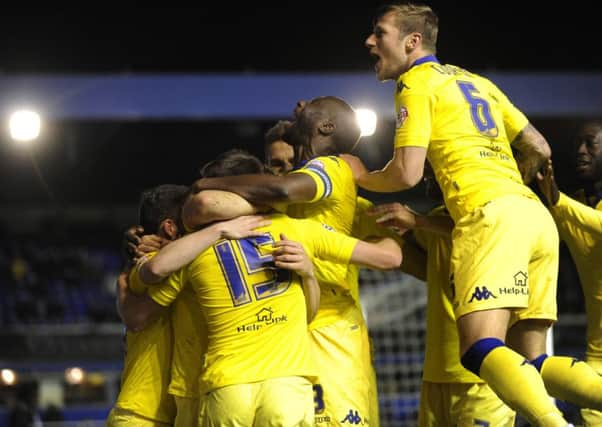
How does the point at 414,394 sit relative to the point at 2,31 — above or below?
below

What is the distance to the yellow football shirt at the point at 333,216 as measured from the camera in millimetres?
3973

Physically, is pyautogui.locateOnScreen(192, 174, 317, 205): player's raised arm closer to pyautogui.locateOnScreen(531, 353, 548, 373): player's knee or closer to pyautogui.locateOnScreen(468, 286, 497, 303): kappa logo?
pyautogui.locateOnScreen(468, 286, 497, 303): kappa logo

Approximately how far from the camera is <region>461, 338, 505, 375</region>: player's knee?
136 inches

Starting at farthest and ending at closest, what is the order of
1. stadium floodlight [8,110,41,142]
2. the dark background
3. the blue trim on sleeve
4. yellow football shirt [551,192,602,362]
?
1. the dark background
2. stadium floodlight [8,110,41,142]
3. yellow football shirt [551,192,602,362]
4. the blue trim on sleeve

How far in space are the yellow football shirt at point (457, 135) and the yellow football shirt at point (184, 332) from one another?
106 centimetres

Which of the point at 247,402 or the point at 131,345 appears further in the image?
the point at 131,345

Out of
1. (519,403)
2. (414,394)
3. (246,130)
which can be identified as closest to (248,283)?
(519,403)

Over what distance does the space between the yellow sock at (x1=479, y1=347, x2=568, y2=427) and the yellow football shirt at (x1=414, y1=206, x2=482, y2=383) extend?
741 millimetres

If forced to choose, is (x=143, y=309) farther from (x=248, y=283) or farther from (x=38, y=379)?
(x=38, y=379)

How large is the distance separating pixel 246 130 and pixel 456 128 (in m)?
11.3

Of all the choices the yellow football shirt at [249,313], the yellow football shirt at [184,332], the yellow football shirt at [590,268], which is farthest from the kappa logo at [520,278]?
the yellow football shirt at [184,332]

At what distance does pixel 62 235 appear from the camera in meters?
21.1

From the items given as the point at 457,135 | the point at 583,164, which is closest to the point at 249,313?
the point at 457,135

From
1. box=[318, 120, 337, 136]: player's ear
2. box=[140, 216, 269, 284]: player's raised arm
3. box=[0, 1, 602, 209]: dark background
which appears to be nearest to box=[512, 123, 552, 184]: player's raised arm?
box=[318, 120, 337, 136]: player's ear
